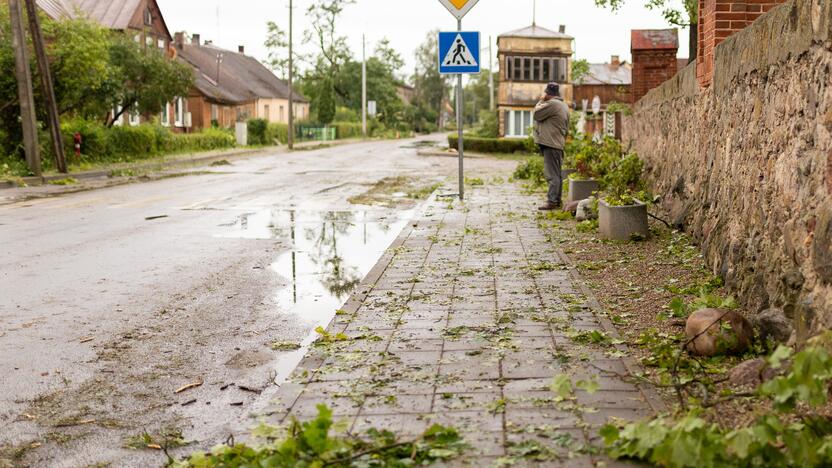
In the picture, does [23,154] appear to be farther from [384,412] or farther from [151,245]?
[384,412]

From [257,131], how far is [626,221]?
4835 cm

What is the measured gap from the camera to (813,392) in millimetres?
3307

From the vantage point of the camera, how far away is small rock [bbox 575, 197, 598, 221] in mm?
12219

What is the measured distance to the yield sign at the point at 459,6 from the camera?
14633 millimetres

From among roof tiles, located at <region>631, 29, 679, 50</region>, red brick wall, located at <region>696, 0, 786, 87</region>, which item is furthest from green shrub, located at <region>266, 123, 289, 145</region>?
red brick wall, located at <region>696, 0, 786, 87</region>

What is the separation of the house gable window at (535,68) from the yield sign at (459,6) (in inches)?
1640

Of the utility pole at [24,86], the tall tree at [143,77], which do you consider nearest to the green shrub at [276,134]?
the tall tree at [143,77]

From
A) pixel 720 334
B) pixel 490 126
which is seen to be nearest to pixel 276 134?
pixel 490 126

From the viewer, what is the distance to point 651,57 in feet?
56.4

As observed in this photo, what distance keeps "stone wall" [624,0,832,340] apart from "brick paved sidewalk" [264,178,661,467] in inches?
41.8

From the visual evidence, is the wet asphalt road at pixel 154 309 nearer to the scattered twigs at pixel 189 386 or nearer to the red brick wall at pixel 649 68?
the scattered twigs at pixel 189 386

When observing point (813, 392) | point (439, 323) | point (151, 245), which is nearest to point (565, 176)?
point (151, 245)

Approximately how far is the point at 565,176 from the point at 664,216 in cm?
739

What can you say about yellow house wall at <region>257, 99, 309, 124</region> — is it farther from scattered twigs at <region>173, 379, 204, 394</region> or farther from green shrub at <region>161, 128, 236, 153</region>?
scattered twigs at <region>173, 379, 204, 394</region>
